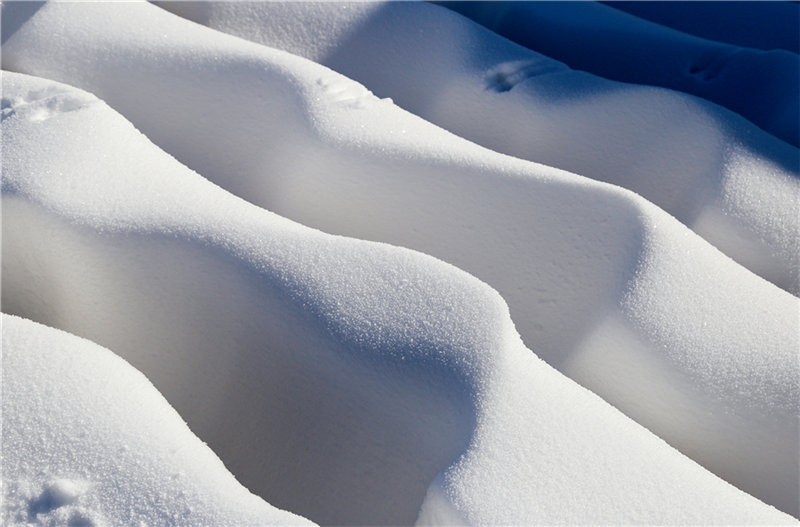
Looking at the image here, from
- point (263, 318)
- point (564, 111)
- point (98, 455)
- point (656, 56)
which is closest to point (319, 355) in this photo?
point (263, 318)

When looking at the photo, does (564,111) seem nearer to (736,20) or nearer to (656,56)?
(656,56)

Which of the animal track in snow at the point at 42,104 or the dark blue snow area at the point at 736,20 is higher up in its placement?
the dark blue snow area at the point at 736,20

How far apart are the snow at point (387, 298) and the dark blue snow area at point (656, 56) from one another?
0.16 meters

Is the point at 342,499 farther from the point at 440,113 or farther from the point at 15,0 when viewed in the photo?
the point at 15,0

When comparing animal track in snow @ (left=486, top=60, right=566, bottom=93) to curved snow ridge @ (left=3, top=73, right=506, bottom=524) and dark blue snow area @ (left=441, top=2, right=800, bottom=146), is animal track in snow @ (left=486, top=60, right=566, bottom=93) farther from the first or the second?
curved snow ridge @ (left=3, top=73, right=506, bottom=524)

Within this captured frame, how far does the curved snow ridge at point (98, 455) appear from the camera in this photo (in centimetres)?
48

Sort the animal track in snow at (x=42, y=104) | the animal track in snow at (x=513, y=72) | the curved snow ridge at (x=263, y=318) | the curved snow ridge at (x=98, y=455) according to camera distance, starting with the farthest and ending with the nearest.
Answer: the animal track in snow at (x=513, y=72)
the animal track in snow at (x=42, y=104)
the curved snow ridge at (x=263, y=318)
the curved snow ridge at (x=98, y=455)

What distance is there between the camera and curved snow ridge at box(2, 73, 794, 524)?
54cm

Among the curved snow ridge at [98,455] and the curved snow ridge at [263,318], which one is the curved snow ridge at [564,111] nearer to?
the curved snow ridge at [263,318]

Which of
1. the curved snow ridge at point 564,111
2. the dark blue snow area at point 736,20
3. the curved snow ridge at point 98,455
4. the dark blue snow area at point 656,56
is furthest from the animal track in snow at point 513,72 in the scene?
the curved snow ridge at point 98,455

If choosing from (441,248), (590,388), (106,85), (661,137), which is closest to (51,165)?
(106,85)

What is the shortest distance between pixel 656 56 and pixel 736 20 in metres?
0.23

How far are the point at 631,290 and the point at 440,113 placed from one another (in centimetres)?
36

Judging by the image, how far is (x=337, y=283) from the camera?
636 millimetres
